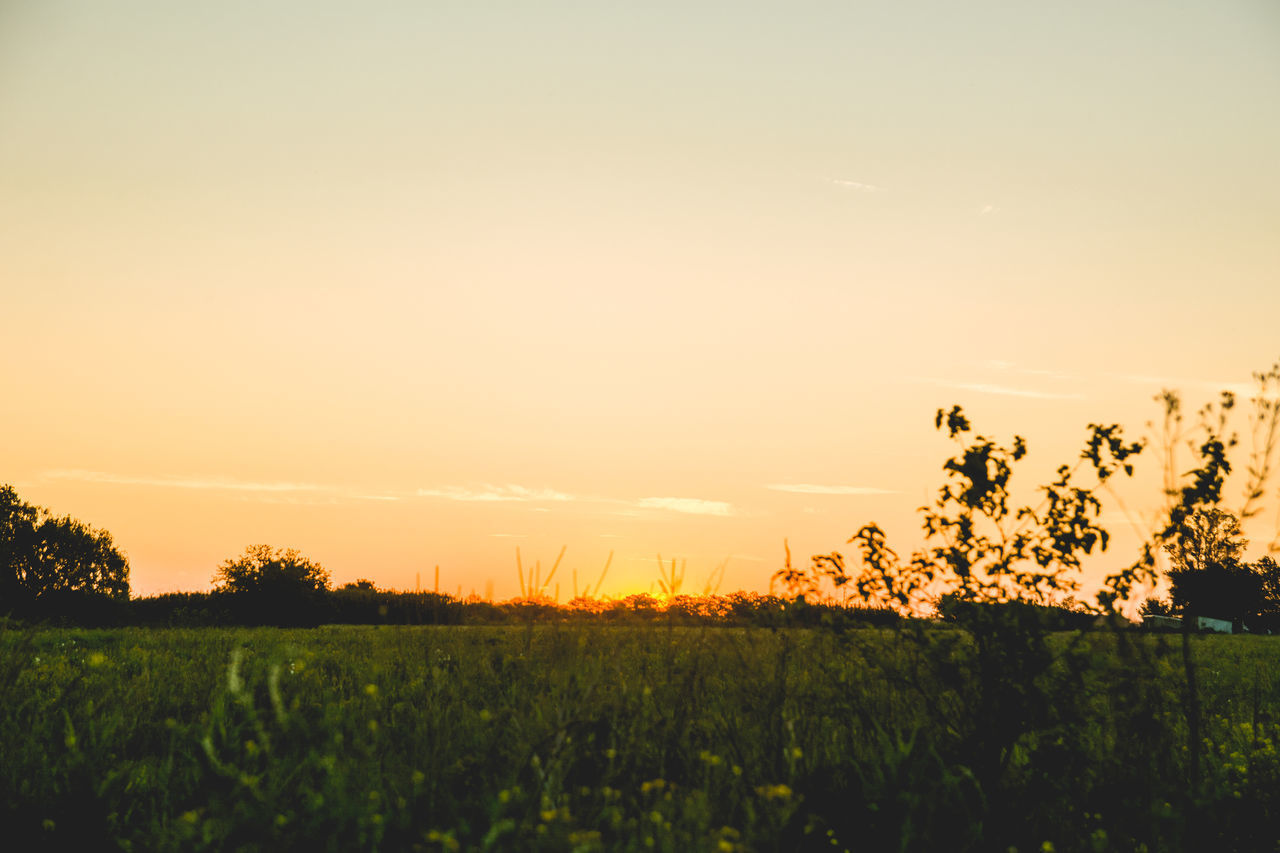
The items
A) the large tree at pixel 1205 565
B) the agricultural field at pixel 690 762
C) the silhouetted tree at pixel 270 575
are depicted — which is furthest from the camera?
the silhouetted tree at pixel 270 575

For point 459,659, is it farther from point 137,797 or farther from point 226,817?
point 226,817

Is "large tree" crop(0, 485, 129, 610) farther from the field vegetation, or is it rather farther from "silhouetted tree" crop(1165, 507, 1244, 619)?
"silhouetted tree" crop(1165, 507, 1244, 619)

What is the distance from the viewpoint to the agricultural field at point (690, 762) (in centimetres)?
392

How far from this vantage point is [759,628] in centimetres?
643

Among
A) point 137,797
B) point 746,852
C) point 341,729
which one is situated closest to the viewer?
point 746,852

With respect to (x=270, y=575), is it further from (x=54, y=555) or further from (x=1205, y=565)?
(x=1205, y=565)

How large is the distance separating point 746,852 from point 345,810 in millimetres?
1832

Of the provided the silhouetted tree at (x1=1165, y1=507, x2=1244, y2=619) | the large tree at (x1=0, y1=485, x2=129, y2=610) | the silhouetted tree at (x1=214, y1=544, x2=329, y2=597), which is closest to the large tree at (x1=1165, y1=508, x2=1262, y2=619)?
the silhouetted tree at (x1=1165, y1=507, x2=1244, y2=619)

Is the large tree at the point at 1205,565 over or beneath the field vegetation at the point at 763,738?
over

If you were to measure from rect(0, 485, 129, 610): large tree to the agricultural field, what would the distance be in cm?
4265

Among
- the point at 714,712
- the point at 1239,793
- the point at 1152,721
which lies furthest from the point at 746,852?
the point at 1239,793

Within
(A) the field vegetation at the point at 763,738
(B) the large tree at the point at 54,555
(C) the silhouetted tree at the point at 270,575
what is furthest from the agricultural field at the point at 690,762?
(B) the large tree at the point at 54,555

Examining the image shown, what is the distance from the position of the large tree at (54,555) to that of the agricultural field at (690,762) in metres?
42.6

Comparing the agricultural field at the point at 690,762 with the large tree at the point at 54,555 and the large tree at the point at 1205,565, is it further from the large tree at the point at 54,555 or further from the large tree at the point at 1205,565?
the large tree at the point at 54,555
